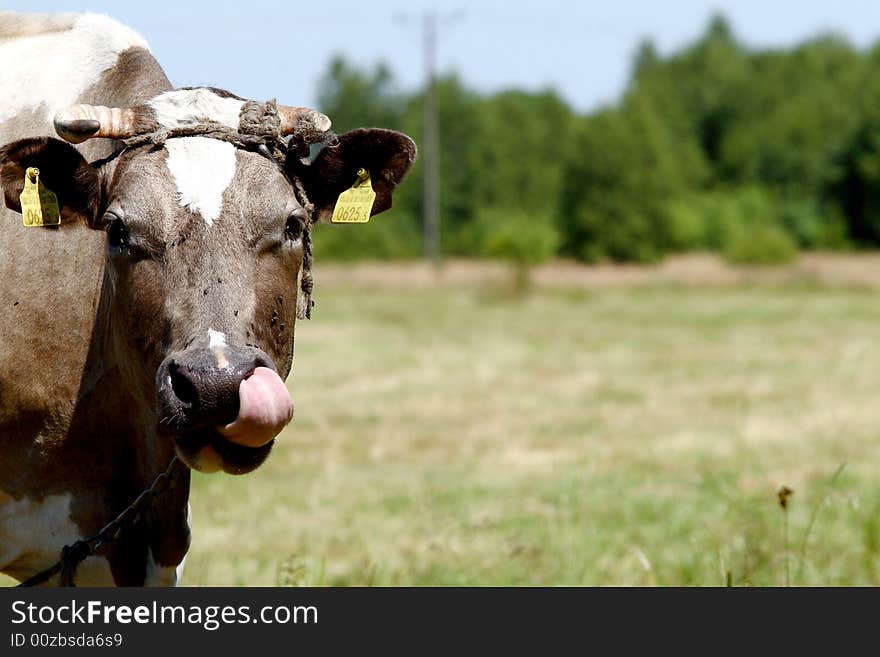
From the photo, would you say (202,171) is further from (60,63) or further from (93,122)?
(60,63)

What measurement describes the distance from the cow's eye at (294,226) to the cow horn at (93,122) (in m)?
0.51

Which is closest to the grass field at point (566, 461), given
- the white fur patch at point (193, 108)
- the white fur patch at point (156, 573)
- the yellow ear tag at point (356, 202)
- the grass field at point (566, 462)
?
the grass field at point (566, 462)

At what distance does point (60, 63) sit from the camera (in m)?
3.73

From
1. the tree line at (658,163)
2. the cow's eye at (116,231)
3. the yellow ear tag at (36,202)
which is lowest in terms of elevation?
the cow's eye at (116,231)

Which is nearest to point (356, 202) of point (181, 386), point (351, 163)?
point (351, 163)

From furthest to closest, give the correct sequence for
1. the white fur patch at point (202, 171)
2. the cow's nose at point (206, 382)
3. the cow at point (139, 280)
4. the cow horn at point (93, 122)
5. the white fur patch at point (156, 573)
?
the white fur patch at point (156, 573) → the cow horn at point (93, 122) → the white fur patch at point (202, 171) → the cow at point (139, 280) → the cow's nose at point (206, 382)

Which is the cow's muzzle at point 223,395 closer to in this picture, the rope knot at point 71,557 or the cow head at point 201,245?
the cow head at point 201,245

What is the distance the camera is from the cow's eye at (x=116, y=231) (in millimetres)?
3014

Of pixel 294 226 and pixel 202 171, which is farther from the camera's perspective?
pixel 294 226

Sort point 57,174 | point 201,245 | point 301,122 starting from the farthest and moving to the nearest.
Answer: point 301,122 → point 57,174 → point 201,245

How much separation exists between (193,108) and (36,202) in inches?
19.9

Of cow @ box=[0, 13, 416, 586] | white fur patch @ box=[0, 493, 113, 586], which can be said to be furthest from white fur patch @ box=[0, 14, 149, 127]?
white fur patch @ box=[0, 493, 113, 586]

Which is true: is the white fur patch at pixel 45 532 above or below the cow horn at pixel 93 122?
below

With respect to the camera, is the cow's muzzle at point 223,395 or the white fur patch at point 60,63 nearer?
the cow's muzzle at point 223,395
